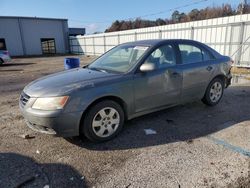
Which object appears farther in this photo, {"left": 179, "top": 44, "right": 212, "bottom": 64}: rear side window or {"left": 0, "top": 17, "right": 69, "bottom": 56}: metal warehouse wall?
{"left": 0, "top": 17, "right": 69, "bottom": 56}: metal warehouse wall

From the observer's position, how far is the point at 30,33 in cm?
3003

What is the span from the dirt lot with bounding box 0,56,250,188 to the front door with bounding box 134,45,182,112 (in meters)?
0.46

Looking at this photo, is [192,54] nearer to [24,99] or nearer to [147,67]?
[147,67]

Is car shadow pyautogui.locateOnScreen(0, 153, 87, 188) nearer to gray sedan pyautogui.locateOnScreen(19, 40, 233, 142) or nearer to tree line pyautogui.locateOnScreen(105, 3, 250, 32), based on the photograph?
gray sedan pyautogui.locateOnScreen(19, 40, 233, 142)

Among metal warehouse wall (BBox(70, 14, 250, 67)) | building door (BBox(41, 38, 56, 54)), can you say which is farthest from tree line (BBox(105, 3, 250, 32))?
building door (BBox(41, 38, 56, 54))

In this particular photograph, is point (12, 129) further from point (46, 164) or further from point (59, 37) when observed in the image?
point (59, 37)

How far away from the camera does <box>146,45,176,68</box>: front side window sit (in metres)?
3.91

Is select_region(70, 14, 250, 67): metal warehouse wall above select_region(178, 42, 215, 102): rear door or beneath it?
above

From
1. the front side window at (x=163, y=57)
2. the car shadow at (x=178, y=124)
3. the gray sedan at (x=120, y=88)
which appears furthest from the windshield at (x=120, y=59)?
the car shadow at (x=178, y=124)

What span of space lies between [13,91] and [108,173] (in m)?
6.14

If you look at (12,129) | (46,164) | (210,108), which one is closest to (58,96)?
(46,164)

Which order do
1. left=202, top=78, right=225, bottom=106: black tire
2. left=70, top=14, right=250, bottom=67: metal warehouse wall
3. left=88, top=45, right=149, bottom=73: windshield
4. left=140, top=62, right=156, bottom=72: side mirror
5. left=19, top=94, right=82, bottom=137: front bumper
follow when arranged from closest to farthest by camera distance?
left=19, top=94, right=82, bottom=137: front bumper → left=140, top=62, right=156, bottom=72: side mirror → left=88, top=45, right=149, bottom=73: windshield → left=202, top=78, right=225, bottom=106: black tire → left=70, top=14, right=250, bottom=67: metal warehouse wall

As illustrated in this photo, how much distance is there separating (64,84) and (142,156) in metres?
1.57

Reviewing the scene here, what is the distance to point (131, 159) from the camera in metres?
2.99
